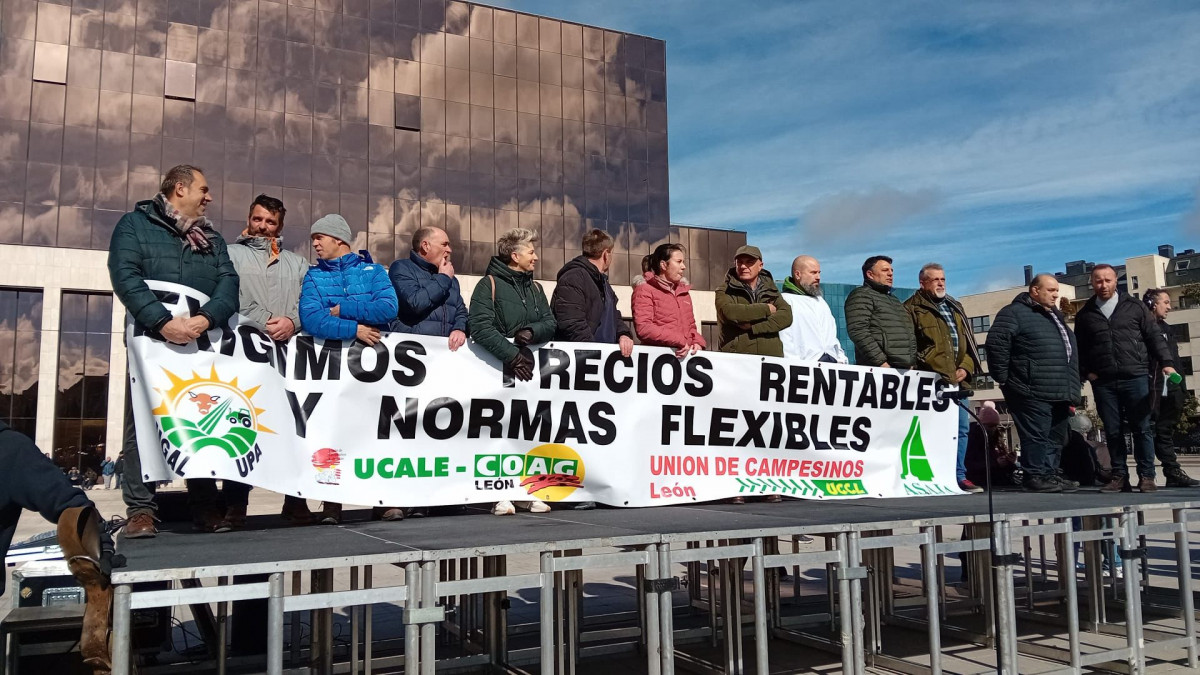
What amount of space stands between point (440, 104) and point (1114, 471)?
3966 centimetres

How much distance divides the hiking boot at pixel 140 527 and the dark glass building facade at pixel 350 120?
119 ft

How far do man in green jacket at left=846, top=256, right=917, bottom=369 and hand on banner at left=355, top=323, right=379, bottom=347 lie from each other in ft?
13.8

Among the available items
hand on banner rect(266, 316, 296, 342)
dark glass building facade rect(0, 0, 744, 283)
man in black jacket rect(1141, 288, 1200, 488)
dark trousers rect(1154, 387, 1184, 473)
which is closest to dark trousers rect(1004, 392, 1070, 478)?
man in black jacket rect(1141, 288, 1200, 488)

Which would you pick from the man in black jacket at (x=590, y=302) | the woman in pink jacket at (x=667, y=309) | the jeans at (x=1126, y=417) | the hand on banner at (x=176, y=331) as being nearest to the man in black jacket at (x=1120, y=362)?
the jeans at (x=1126, y=417)

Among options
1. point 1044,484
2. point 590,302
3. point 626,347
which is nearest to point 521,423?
point 626,347

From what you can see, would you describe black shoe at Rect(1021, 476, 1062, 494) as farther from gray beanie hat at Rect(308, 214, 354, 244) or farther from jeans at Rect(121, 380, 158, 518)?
jeans at Rect(121, 380, 158, 518)

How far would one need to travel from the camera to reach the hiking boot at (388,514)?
18.8 feet

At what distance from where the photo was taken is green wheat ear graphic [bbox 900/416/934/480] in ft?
25.3

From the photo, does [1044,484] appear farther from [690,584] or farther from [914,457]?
[690,584]

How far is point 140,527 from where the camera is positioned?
474 cm

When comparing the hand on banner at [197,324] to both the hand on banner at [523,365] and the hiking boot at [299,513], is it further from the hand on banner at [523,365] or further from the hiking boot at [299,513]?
the hand on banner at [523,365]

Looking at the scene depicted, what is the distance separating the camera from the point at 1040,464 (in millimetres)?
7988

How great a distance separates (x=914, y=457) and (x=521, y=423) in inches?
147

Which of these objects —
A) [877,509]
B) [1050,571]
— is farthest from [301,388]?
[1050,571]
